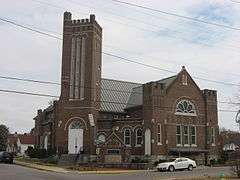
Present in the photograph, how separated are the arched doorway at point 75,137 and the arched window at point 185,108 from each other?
1316cm

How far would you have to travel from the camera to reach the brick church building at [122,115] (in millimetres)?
58344

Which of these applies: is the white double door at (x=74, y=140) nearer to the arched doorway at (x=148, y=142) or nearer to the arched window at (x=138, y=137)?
the arched window at (x=138, y=137)

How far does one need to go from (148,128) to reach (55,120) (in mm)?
13310

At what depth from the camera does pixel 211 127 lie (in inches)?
2493

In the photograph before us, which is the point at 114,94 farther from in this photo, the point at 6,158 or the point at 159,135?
the point at 6,158

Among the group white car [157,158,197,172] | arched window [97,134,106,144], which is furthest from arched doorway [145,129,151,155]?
white car [157,158,197,172]

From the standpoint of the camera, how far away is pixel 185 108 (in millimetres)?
62250

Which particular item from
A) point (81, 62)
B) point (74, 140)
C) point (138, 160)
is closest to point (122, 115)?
point (74, 140)

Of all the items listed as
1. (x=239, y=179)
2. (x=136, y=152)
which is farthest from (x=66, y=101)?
(x=239, y=179)

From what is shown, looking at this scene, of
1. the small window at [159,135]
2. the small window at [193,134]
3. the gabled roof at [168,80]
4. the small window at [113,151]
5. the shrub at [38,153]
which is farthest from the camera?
the shrub at [38,153]

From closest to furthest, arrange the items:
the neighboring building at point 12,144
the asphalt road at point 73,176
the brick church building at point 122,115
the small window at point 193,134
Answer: the asphalt road at point 73,176, the brick church building at point 122,115, the small window at point 193,134, the neighboring building at point 12,144

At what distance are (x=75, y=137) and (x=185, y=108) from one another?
15.2 metres

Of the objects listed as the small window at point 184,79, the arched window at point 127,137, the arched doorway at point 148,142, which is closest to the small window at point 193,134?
the small window at point 184,79

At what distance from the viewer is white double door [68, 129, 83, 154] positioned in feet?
196
